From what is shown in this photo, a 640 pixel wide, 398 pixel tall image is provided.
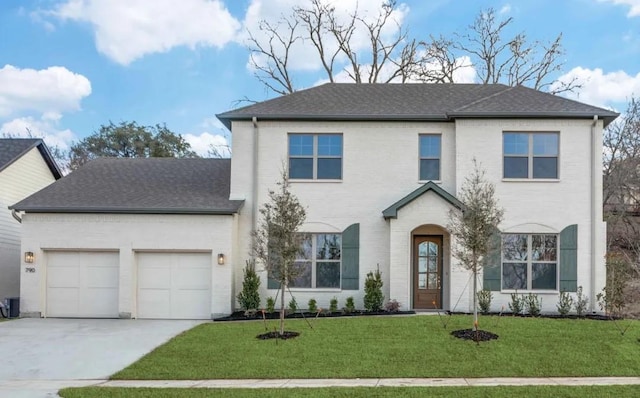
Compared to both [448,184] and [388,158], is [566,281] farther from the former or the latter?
[388,158]

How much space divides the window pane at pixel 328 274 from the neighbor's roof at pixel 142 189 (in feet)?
10.0

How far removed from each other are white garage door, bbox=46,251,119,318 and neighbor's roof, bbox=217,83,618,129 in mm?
5602

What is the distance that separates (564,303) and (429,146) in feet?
19.0

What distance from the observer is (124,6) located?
17531 millimetres

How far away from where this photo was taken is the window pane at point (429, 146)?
16.5 metres

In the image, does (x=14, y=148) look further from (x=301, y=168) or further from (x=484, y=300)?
(x=484, y=300)

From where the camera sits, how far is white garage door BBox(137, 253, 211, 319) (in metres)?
15.9

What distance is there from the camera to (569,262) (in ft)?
51.2

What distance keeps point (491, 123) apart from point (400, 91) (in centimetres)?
357

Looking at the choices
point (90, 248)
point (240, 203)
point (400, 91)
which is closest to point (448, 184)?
point (400, 91)

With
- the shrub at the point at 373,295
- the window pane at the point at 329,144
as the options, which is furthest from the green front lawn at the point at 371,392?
the window pane at the point at 329,144

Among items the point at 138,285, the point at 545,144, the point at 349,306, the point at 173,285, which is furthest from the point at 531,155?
the point at 138,285

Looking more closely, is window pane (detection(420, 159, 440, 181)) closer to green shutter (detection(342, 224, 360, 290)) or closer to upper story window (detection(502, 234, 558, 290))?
green shutter (detection(342, 224, 360, 290))

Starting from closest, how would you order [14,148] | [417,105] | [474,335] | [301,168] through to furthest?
[474,335], [301,168], [417,105], [14,148]
